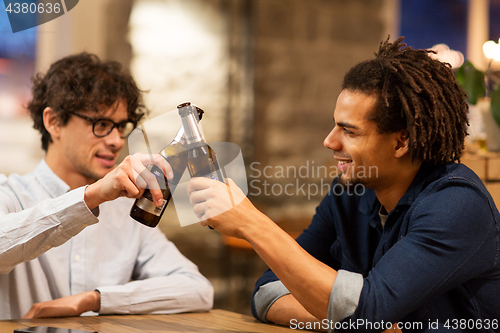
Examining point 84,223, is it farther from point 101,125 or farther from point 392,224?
point 392,224

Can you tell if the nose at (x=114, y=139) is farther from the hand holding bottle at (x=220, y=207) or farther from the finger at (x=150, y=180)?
the hand holding bottle at (x=220, y=207)

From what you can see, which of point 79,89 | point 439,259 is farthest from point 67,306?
point 439,259

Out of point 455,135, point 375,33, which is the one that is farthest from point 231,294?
point 455,135

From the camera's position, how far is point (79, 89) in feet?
5.15

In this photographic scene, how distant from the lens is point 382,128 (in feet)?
3.64

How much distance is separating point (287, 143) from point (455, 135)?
1.89 m

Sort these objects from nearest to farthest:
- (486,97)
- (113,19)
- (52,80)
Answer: (52,80) → (486,97) → (113,19)

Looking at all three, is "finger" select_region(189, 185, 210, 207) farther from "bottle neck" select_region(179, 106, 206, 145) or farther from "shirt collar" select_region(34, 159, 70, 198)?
"shirt collar" select_region(34, 159, 70, 198)

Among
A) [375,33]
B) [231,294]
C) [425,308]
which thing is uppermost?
[375,33]

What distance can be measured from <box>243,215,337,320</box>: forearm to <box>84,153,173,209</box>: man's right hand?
0.22m

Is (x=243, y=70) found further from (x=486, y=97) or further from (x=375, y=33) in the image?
(x=486, y=97)

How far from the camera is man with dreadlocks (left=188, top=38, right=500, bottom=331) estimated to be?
2.88 ft

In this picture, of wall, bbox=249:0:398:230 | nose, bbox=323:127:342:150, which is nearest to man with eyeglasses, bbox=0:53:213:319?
nose, bbox=323:127:342:150

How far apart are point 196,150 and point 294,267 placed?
0.30m
